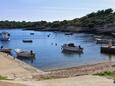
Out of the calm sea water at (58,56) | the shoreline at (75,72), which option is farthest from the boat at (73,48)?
the shoreline at (75,72)

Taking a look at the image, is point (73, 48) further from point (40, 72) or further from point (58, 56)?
point (40, 72)

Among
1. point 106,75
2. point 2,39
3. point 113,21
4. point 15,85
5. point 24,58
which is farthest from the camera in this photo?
point 113,21

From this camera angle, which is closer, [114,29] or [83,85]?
[83,85]

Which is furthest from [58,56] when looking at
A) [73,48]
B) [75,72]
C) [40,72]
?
[75,72]

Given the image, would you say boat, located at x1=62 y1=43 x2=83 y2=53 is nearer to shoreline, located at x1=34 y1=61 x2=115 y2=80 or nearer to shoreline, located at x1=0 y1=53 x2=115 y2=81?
shoreline, located at x1=0 y1=53 x2=115 y2=81

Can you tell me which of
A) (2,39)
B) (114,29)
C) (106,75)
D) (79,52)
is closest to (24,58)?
(79,52)

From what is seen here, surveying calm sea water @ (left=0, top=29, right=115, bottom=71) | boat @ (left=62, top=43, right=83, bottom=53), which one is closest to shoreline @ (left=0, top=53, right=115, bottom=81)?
calm sea water @ (left=0, top=29, right=115, bottom=71)

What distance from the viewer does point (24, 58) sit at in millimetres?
61656

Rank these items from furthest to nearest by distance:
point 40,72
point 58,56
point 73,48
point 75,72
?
point 73,48
point 58,56
point 40,72
point 75,72

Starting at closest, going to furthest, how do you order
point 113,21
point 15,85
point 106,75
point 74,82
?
point 15,85 < point 74,82 < point 106,75 < point 113,21

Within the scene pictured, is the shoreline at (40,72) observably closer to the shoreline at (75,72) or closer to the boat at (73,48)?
the shoreline at (75,72)

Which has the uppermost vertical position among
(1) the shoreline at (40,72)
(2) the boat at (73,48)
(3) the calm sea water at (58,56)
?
(1) the shoreline at (40,72)

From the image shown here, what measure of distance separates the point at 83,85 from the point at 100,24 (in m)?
167

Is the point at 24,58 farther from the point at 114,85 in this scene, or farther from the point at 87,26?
the point at 87,26
